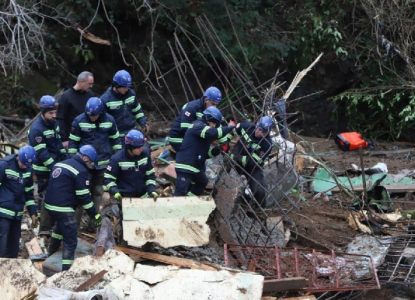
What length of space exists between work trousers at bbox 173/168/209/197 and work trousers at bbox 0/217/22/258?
2.13 metres

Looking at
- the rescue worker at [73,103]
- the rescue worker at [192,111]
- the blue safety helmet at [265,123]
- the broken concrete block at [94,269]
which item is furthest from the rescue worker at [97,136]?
the blue safety helmet at [265,123]

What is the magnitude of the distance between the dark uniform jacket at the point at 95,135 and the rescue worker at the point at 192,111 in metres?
1.04

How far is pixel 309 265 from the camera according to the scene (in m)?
7.98

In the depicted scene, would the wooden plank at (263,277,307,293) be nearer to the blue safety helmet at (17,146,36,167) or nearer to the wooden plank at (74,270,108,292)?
the wooden plank at (74,270,108,292)

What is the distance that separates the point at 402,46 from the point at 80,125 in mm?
9474

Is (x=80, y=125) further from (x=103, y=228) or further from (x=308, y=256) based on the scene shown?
(x=308, y=256)

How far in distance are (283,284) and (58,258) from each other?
2.96 m

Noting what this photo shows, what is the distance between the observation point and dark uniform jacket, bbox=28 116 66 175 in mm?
8547

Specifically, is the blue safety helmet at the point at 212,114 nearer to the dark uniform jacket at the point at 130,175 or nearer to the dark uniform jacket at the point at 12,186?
the dark uniform jacket at the point at 130,175

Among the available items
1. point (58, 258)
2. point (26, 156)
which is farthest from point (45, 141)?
point (58, 258)

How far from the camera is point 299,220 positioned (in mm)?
9953

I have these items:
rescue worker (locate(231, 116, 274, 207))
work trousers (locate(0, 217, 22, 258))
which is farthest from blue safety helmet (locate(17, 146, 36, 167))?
rescue worker (locate(231, 116, 274, 207))

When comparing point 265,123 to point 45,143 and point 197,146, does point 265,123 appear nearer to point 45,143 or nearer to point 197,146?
point 197,146

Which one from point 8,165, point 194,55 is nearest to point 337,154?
point 194,55
